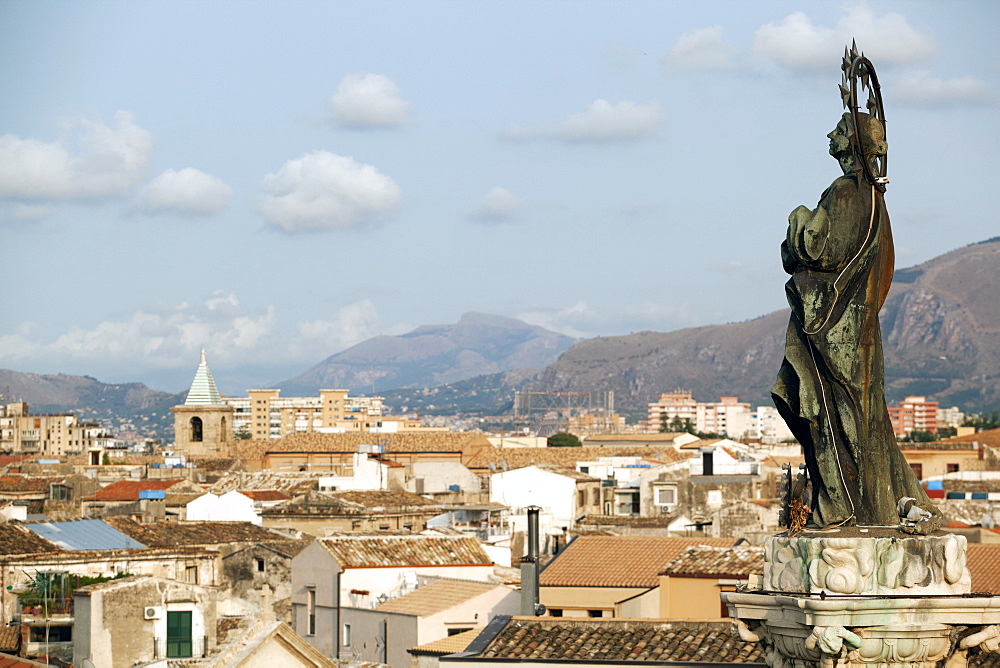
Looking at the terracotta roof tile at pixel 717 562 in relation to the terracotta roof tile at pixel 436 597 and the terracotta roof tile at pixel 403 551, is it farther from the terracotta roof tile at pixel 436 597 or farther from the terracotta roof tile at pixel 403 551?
the terracotta roof tile at pixel 403 551

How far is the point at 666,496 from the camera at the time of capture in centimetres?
6512

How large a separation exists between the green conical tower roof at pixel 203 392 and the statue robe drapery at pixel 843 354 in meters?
146

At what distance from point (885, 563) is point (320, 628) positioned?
28936 millimetres

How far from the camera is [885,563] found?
29.0 feet

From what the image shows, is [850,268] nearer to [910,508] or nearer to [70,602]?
[910,508]

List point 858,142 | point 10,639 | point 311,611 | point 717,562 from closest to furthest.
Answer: point 858,142, point 717,562, point 10,639, point 311,611

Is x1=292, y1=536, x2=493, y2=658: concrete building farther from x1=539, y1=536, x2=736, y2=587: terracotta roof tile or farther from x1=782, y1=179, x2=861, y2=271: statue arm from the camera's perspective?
x1=782, y1=179, x2=861, y2=271: statue arm

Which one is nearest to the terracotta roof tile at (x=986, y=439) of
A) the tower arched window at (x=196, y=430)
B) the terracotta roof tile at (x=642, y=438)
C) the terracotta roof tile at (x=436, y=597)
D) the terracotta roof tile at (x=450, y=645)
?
the terracotta roof tile at (x=642, y=438)

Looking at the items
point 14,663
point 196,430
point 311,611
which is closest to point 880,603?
point 14,663

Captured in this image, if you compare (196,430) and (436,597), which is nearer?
(436,597)

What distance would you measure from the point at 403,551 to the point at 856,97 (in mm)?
30497

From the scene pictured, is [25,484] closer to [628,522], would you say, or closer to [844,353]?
[628,522]

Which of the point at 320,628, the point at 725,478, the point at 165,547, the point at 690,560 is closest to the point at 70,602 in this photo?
the point at 320,628

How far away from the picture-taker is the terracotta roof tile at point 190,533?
147 ft
